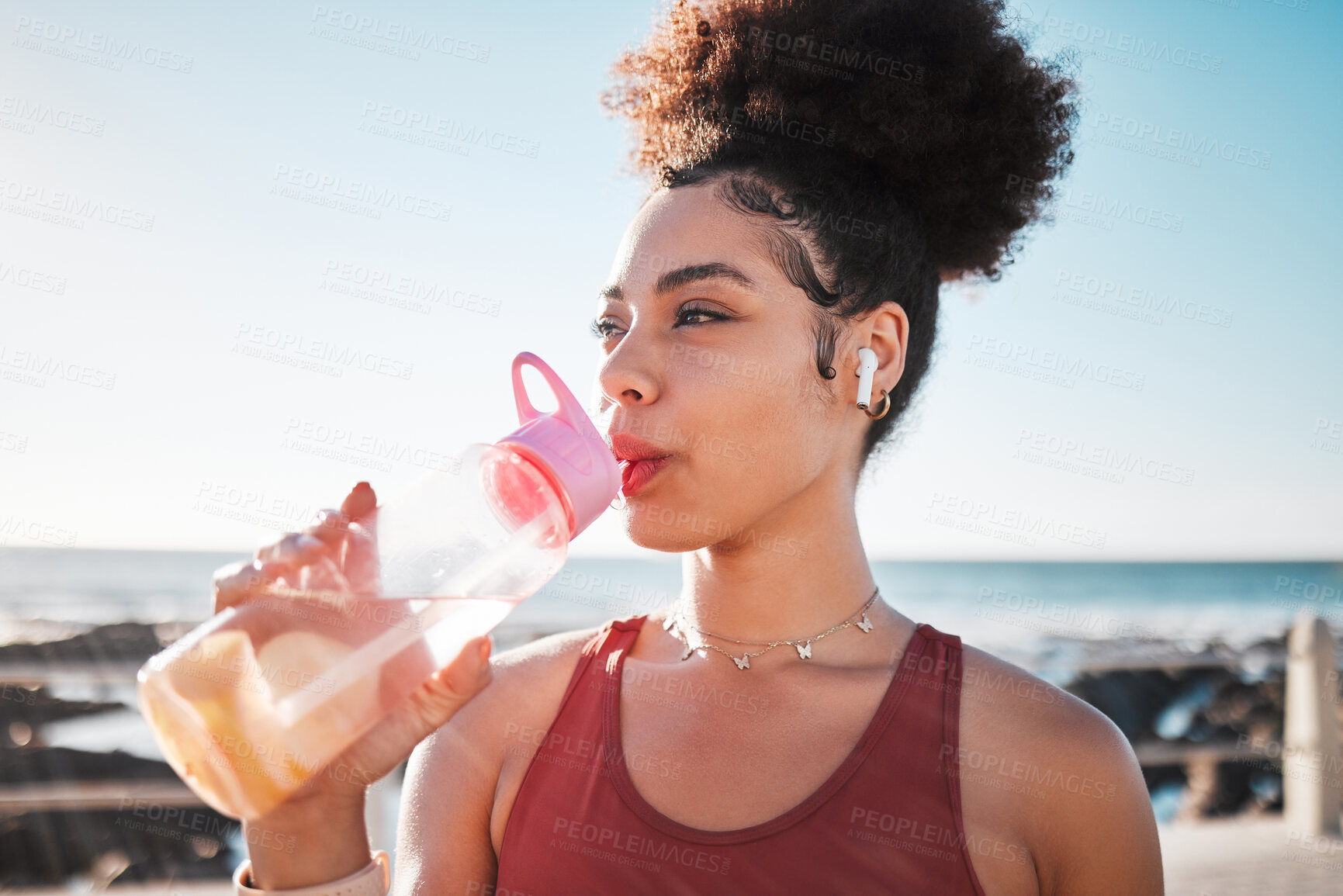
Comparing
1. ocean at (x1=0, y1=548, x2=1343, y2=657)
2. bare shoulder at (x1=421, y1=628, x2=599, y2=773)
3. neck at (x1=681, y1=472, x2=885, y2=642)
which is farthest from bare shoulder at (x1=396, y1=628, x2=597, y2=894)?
ocean at (x1=0, y1=548, x2=1343, y2=657)

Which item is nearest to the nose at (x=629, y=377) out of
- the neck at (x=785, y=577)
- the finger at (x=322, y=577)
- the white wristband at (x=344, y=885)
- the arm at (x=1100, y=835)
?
the neck at (x=785, y=577)

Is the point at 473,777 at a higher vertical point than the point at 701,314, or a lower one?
lower

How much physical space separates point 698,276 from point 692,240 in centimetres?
10

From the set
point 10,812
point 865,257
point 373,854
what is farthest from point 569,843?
point 10,812

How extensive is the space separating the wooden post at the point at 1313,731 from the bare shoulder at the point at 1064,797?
12.6 feet

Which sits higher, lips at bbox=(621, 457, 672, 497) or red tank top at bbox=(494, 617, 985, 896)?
lips at bbox=(621, 457, 672, 497)

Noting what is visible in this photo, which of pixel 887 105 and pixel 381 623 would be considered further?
pixel 887 105

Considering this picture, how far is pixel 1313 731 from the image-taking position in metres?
4.52

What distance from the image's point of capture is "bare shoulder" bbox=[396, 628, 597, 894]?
5.52 feet

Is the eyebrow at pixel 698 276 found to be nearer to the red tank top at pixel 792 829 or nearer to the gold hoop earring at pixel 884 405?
the gold hoop earring at pixel 884 405

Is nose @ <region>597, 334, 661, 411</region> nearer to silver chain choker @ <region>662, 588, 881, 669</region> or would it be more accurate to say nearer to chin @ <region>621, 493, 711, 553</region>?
chin @ <region>621, 493, 711, 553</region>

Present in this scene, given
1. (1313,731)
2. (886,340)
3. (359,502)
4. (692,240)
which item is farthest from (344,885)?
(1313,731)

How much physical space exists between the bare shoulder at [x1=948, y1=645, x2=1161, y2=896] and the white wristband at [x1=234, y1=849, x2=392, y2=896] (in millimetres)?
1035

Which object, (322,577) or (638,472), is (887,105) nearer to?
(638,472)
